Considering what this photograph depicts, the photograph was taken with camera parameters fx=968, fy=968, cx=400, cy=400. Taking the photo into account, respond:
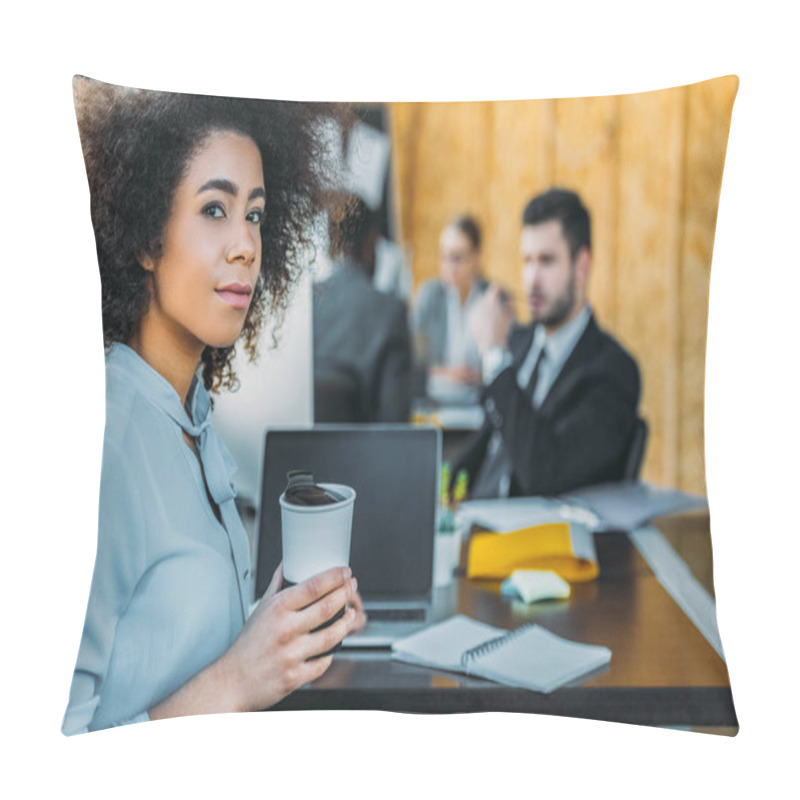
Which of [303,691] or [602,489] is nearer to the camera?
[303,691]

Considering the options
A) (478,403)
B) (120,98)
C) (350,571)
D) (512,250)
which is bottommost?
(350,571)

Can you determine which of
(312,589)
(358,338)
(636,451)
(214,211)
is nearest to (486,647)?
(312,589)

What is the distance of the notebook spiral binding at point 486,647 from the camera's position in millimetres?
1434

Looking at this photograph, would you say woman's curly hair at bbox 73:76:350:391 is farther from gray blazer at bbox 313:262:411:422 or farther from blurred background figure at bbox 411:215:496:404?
blurred background figure at bbox 411:215:496:404

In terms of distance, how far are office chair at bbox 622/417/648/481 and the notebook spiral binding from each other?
354 millimetres

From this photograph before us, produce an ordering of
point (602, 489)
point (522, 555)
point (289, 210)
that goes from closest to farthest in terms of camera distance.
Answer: point (289, 210) → point (522, 555) → point (602, 489)

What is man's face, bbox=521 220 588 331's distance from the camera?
167cm

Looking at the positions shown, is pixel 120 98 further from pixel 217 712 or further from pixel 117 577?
pixel 217 712

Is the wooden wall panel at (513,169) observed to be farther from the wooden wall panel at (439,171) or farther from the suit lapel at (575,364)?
the suit lapel at (575,364)

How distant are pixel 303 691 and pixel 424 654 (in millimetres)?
192

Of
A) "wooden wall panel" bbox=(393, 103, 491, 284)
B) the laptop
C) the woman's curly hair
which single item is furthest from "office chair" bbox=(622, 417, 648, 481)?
the woman's curly hair

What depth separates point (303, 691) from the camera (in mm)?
1452

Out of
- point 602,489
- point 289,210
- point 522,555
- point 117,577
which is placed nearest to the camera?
point 117,577

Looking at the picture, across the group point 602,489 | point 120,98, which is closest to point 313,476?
point 602,489
